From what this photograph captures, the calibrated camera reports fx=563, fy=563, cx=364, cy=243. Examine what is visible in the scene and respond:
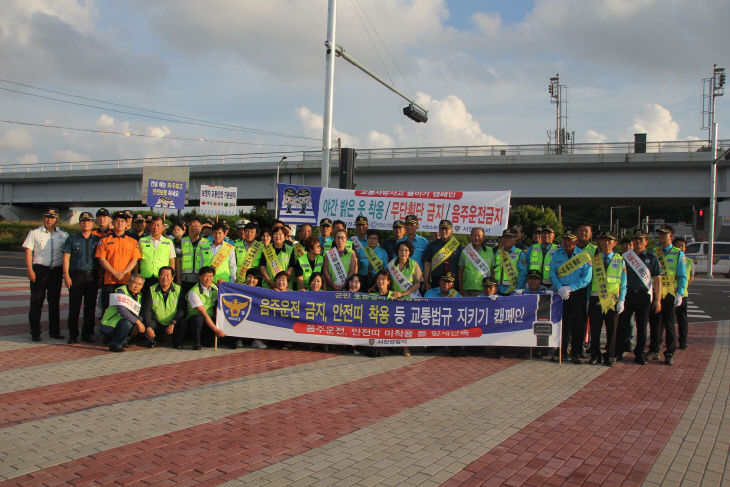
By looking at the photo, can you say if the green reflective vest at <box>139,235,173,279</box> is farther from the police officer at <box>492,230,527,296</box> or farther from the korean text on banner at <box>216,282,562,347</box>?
the police officer at <box>492,230,527,296</box>

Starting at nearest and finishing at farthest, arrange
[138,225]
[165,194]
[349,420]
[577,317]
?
[349,420] < [577,317] < [138,225] < [165,194]

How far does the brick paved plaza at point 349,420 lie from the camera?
3.99 meters

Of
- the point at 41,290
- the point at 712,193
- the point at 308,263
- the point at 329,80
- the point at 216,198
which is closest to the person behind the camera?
the point at 41,290

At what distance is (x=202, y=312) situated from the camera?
8016 mm

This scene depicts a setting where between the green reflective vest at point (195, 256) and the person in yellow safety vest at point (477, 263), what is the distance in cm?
389

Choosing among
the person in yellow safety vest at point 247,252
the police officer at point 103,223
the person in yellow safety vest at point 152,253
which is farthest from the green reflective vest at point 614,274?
the police officer at point 103,223

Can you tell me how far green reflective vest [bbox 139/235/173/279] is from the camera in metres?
→ 8.31

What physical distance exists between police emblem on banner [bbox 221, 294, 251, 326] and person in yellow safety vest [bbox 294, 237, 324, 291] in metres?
0.88

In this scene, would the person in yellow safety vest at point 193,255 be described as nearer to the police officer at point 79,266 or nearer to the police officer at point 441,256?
the police officer at point 79,266

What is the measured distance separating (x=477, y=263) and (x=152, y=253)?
4.85 meters

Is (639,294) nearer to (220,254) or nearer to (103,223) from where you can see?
(220,254)

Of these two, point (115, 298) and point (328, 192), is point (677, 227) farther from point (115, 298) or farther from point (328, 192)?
point (115, 298)

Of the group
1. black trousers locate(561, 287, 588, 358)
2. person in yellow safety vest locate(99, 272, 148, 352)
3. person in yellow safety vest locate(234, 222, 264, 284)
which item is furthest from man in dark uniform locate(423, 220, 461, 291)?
person in yellow safety vest locate(99, 272, 148, 352)

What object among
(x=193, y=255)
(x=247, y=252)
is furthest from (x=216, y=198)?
(x=193, y=255)
